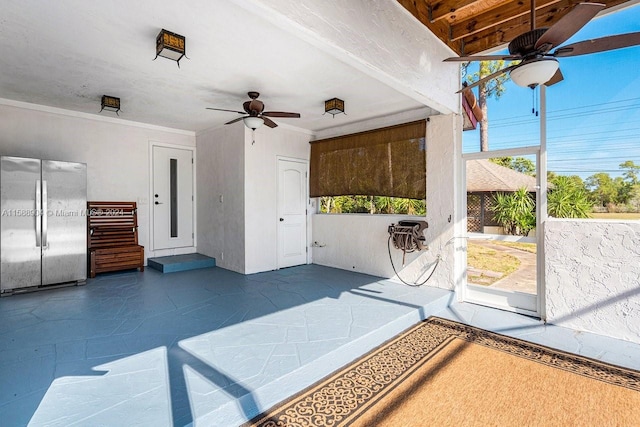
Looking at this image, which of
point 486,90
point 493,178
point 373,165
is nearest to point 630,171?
point 493,178

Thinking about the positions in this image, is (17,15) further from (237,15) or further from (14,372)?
(14,372)

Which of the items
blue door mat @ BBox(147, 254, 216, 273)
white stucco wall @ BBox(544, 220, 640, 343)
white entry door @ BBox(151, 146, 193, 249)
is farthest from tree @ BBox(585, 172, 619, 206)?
white entry door @ BBox(151, 146, 193, 249)

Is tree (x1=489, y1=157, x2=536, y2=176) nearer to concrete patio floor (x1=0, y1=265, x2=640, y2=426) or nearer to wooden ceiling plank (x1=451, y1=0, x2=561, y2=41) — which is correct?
wooden ceiling plank (x1=451, y1=0, x2=561, y2=41)

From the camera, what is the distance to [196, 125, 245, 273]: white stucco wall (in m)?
5.43

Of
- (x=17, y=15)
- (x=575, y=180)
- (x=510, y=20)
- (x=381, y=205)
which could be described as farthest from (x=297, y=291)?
(x=510, y=20)

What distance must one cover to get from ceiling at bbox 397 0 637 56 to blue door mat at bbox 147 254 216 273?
5.03 metres

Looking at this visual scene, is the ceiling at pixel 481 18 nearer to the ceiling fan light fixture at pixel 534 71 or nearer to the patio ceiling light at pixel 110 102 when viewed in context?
the ceiling fan light fixture at pixel 534 71

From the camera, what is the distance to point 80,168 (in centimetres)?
468

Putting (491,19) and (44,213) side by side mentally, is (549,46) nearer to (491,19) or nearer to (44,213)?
(491,19)

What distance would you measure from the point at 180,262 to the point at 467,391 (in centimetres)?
489

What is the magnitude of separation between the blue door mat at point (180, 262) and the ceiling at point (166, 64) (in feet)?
8.33

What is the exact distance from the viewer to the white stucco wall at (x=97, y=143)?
4699 millimetres

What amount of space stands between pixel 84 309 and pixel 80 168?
227 cm

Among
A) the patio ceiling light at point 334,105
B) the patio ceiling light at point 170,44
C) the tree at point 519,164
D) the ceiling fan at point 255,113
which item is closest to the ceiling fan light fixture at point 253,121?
the ceiling fan at point 255,113
